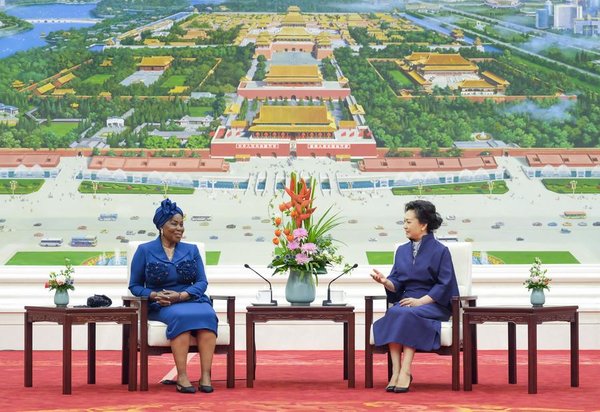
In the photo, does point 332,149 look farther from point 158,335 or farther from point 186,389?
point 186,389

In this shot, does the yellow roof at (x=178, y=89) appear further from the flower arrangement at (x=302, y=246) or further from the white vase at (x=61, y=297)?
the white vase at (x=61, y=297)

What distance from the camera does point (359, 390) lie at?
570cm

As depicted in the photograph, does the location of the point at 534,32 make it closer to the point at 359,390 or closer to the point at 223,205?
the point at 223,205

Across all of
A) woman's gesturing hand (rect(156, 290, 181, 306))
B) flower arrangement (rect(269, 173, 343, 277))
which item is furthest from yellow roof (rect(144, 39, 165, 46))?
woman's gesturing hand (rect(156, 290, 181, 306))

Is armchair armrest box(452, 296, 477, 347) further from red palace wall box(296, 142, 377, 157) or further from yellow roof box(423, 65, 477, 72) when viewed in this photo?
yellow roof box(423, 65, 477, 72)

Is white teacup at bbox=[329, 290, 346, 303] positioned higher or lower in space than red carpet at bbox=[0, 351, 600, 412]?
higher

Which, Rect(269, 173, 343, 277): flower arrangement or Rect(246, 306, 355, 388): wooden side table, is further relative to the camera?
Rect(269, 173, 343, 277): flower arrangement

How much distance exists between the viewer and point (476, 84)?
852 cm

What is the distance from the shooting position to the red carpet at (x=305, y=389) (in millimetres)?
5180

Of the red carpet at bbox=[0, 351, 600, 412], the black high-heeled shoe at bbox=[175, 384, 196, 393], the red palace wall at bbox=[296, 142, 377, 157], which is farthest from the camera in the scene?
the red palace wall at bbox=[296, 142, 377, 157]

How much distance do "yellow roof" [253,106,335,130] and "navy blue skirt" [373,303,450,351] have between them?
9.47ft

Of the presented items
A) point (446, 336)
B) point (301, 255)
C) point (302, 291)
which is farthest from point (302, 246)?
point (446, 336)

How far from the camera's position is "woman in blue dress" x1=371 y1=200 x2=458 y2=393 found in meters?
5.65

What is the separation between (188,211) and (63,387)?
2724mm
